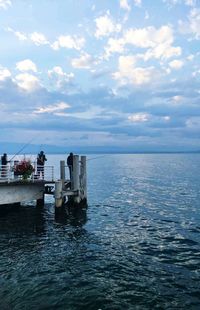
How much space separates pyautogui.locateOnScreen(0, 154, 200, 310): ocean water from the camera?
→ 12.0 meters

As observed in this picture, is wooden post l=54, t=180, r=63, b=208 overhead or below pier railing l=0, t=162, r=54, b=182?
below

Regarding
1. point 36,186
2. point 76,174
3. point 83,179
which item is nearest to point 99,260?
point 76,174

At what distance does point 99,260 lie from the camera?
632 inches

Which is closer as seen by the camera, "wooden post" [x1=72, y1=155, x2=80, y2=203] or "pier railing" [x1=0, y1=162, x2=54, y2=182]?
"pier railing" [x1=0, y1=162, x2=54, y2=182]

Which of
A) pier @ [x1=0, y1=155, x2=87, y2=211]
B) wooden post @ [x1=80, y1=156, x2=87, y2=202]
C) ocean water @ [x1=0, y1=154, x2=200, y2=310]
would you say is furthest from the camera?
wooden post @ [x1=80, y1=156, x2=87, y2=202]

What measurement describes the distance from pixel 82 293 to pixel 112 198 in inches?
1045

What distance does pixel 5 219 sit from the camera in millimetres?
25031

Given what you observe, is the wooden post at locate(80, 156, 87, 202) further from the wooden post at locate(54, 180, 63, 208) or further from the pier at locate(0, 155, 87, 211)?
the wooden post at locate(54, 180, 63, 208)

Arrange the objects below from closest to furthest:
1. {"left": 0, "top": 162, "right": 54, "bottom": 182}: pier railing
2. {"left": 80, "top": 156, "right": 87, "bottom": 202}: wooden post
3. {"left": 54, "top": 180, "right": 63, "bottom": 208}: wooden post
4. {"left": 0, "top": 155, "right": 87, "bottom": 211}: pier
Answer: {"left": 0, "top": 155, "right": 87, "bottom": 211}: pier → {"left": 0, "top": 162, "right": 54, "bottom": 182}: pier railing → {"left": 54, "top": 180, "right": 63, "bottom": 208}: wooden post → {"left": 80, "top": 156, "right": 87, "bottom": 202}: wooden post

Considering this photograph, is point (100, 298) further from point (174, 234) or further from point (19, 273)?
point (174, 234)

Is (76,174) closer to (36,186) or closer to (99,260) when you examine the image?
(36,186)

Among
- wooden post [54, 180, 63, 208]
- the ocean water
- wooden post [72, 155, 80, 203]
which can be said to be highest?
wooden post [72, 155, 80, 203]

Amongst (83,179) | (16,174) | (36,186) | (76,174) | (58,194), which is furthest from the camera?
(83,179)

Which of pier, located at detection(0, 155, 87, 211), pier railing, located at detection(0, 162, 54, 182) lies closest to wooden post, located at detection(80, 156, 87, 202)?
pier, located at detection(0, 155, 87, 211)
